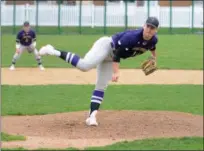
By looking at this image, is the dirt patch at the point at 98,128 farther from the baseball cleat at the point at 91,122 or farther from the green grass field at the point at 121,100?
the green grass field at the point at 121,100

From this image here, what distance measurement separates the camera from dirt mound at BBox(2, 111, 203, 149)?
848 cm

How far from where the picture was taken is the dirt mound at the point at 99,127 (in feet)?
27.8

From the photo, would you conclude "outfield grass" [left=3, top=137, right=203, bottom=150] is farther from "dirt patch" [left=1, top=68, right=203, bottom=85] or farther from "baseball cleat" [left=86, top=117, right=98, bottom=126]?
"dirt patch" [left=1, top=68, right=203, bottom=85]

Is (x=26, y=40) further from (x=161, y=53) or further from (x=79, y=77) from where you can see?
(x=161, y=53)

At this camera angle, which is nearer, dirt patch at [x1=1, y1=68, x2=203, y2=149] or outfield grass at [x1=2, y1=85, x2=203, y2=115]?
dirt patch at [x1=1, y1=68, x2=203, y2=149]

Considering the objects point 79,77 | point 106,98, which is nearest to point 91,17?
point 79,77

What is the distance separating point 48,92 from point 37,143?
7058mm

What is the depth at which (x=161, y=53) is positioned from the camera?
28.4m

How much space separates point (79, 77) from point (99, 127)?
30.0ft

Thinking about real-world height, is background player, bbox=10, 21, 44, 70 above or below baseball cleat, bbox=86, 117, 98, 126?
above

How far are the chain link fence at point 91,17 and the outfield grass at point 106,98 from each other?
81.8 ft

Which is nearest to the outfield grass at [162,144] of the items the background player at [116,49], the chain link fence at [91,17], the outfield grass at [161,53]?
the background player at [116,49]

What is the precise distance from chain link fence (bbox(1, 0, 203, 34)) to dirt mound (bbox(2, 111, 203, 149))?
29.8m

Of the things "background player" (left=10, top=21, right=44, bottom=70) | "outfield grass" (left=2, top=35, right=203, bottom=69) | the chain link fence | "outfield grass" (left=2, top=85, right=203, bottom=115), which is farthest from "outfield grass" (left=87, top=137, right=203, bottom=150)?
the chain link fence
